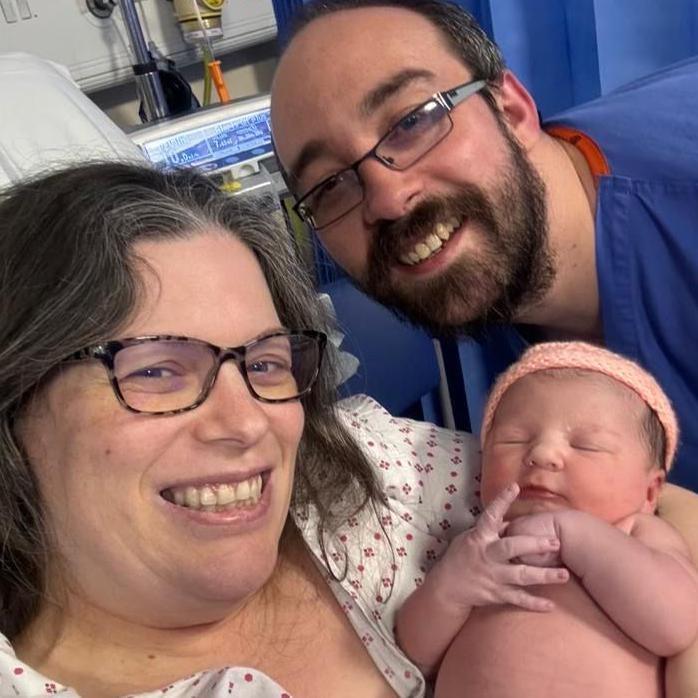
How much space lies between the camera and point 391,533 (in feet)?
3.95

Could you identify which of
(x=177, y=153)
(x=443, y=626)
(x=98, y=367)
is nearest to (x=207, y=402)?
(x=98, y=367)

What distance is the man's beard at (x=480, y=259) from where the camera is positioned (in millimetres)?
1368

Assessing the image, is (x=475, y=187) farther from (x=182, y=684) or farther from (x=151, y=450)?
(x=182, y=684)

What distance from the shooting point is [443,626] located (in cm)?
109

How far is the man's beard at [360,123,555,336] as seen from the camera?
1.37m

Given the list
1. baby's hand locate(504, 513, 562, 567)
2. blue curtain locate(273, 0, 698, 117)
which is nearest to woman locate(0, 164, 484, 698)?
baby's hand locate(504, 513, 562, 567)

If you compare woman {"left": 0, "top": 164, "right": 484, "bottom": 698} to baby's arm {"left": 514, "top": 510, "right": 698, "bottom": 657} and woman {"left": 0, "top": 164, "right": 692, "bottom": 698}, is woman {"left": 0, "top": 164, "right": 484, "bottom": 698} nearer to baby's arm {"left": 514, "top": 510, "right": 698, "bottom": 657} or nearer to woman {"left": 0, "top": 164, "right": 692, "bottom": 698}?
woman {"left": 0, "top": 164, "right": 692, "bottom": 698}

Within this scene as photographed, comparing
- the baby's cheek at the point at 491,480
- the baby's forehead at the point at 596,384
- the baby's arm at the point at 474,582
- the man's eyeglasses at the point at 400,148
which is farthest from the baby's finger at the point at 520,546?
the man's eyeglasses at the point at 400,148

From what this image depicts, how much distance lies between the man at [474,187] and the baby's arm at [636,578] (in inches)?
16.0

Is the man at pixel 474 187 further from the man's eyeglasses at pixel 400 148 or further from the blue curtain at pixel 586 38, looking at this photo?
the blue curtain at pixel 586 38

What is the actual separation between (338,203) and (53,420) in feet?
2.30

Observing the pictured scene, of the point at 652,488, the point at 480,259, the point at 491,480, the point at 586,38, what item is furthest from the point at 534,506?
the point at 586,38

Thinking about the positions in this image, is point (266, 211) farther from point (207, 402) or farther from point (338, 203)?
point (207, 402)

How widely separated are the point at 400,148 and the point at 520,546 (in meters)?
0.67
